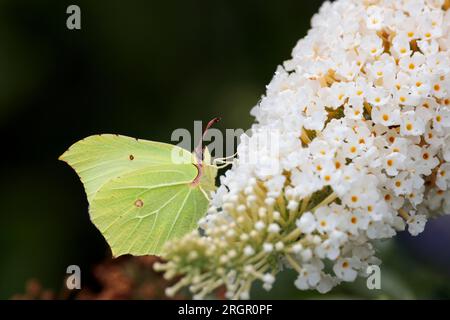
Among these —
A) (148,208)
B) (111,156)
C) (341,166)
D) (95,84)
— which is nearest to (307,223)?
(341,166)

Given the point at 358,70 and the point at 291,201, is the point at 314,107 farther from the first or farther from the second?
the point at 291,201

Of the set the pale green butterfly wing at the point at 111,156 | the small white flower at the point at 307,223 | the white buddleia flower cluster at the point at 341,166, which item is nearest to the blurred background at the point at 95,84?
the pale green butterfly wing at the point at 111,156

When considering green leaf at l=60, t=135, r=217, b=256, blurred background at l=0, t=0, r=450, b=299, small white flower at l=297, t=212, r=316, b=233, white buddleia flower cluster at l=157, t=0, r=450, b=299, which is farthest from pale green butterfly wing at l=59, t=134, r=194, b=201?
blurred background at l=0, t=0, r=450, b=299

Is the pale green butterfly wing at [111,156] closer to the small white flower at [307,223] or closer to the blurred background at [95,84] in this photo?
the small white flower at [307,223]

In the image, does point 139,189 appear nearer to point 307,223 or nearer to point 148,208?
point 148,208

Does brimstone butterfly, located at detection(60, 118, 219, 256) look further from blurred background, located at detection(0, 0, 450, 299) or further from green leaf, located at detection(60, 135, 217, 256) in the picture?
blurred background, located at detection(0, 0, 450, 299)

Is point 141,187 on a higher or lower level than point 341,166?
lower

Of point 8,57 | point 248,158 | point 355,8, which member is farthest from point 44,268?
point 355,8
